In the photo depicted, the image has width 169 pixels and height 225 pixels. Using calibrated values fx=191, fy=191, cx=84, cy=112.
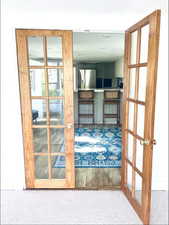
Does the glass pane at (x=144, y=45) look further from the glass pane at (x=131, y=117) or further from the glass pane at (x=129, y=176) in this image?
the glass pane at (x=129, y=176)

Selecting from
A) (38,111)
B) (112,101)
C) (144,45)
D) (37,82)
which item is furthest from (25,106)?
(112,101)

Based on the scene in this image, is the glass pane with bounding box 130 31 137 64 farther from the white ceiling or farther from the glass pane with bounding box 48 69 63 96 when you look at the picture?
the glass pane with bounding box 48 69 63 96

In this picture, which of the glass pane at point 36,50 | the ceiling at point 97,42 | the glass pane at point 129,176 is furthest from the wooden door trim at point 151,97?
the ceiling at point 97,42

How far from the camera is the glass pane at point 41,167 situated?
8.58 ft

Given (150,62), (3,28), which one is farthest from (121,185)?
(3,28)

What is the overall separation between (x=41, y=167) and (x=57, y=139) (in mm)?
471

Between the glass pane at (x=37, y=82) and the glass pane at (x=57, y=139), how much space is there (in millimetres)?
511

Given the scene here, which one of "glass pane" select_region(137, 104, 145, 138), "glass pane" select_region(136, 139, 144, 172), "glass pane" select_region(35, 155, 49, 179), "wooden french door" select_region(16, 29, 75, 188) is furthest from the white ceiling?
"glass pane" select_region(35, 155, 49, 179)

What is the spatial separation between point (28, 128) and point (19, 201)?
917 mm

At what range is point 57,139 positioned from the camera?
2578mm

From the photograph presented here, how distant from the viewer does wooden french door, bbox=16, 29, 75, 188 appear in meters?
2.30

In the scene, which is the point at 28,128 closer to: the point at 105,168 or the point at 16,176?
the point at 16,176

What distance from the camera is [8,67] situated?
2334 mm

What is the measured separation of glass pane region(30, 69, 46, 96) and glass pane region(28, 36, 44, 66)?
0.32ft
